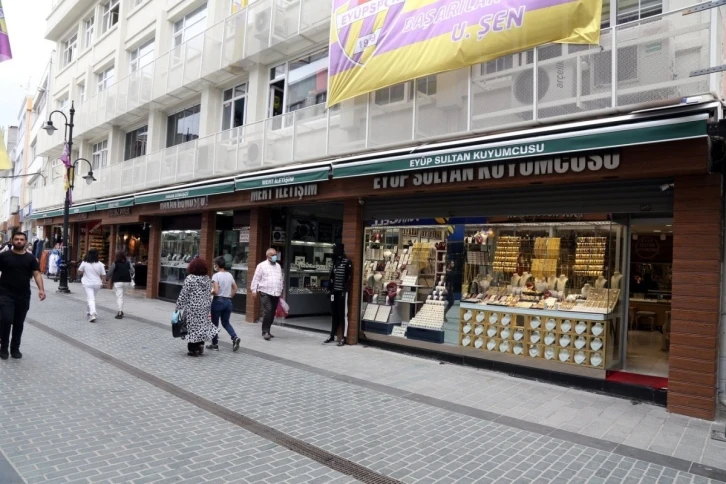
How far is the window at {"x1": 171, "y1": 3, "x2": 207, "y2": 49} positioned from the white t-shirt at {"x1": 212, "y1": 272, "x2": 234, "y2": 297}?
10.4 meters

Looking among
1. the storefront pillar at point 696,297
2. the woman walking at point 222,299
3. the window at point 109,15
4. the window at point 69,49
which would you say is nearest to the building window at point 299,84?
the woman walking at point 222,299

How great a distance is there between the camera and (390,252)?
1006 centimetres

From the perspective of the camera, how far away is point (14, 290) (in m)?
7.47

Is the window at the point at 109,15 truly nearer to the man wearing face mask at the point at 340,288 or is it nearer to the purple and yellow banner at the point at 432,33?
the purple and yellow banner at the point at 432,33

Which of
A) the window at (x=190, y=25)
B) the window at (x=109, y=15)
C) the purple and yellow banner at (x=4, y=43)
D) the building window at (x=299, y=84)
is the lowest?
the purple and yellow banner at (x=4, y=43)

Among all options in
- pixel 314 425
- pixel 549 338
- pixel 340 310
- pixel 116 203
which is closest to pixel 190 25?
pixel 116 203

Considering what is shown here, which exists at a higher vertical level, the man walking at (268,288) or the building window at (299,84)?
the building window at (299,84)

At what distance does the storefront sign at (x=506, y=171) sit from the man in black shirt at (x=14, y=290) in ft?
19.4

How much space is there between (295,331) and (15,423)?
23.1 ft

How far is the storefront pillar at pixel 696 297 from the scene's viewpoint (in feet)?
18.9

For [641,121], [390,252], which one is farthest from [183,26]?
[641,121]

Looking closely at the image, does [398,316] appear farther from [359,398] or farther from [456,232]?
[359,398]

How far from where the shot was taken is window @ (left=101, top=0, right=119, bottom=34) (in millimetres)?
22859

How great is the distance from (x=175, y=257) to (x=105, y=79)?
11952mm
